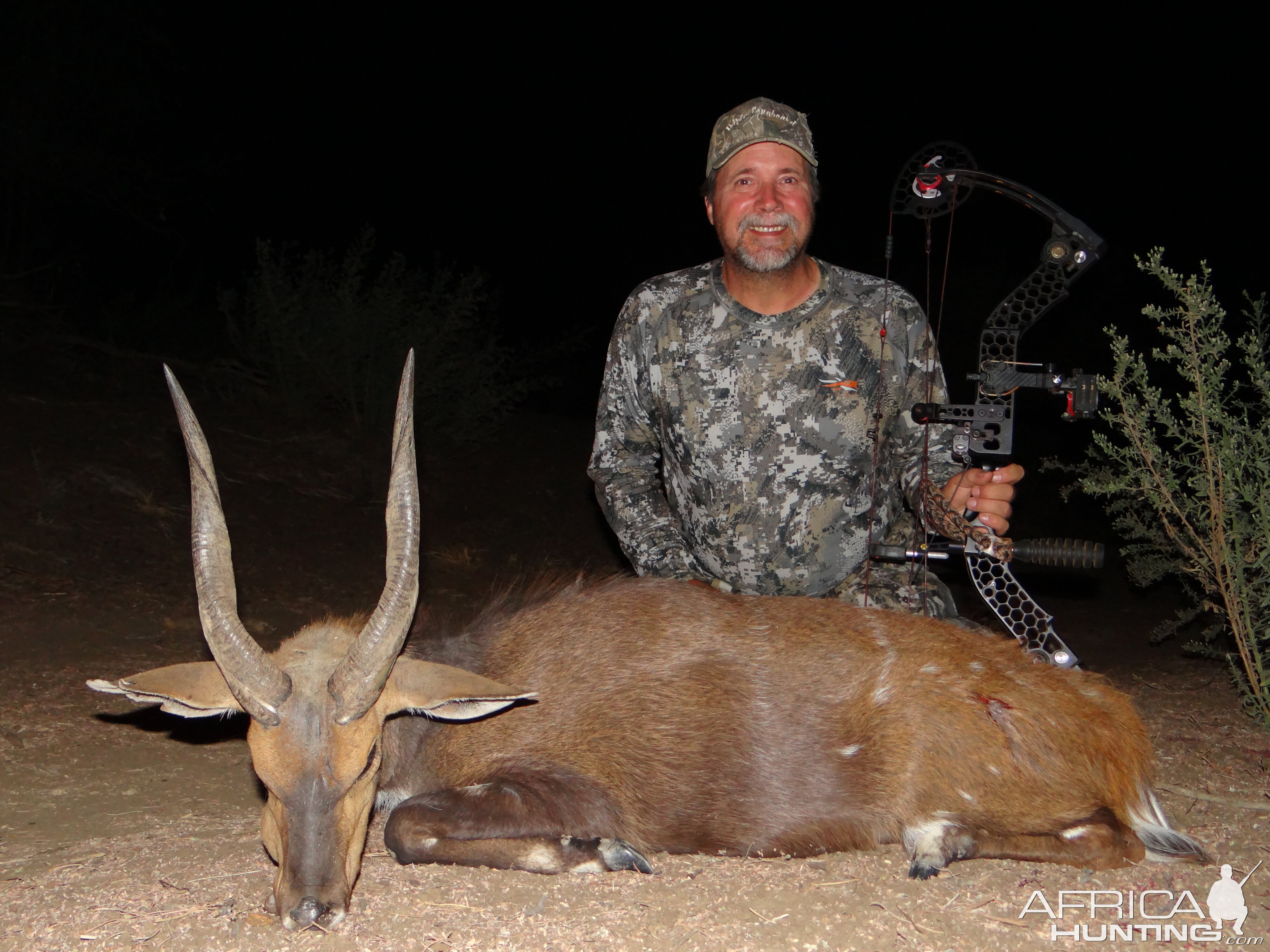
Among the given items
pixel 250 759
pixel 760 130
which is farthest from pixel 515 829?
pixel 760 130

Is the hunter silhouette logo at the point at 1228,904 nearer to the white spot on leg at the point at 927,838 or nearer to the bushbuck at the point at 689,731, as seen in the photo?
the bushbuck at the point at 689,731

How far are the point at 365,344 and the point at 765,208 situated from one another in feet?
21.9

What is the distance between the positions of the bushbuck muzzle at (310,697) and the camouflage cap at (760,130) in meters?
2.60

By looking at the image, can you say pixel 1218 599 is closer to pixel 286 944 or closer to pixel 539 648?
pixel 539 648

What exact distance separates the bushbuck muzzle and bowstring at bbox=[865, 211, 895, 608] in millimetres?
2055

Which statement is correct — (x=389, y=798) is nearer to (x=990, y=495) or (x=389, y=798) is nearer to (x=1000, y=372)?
(x=990, y=495)

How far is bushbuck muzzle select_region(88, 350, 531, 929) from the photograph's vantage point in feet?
9.85

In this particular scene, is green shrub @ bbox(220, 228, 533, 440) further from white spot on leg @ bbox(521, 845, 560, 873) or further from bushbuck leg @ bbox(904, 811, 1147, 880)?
bushbuck leg @ bbox(904, 811, 1147, 880)

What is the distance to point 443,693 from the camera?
3.39 metres

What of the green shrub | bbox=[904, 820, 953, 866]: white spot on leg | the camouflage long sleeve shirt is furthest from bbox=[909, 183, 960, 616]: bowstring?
the green shrub

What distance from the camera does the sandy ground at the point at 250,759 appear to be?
9.88 ft

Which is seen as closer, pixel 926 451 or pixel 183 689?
pixel 183 689

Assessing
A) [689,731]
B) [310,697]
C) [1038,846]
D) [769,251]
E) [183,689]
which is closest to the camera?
[310,697]

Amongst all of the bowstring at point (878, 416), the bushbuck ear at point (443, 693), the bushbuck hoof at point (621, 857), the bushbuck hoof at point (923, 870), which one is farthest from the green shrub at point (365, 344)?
the bushbuck hoof at point (923, 870)
